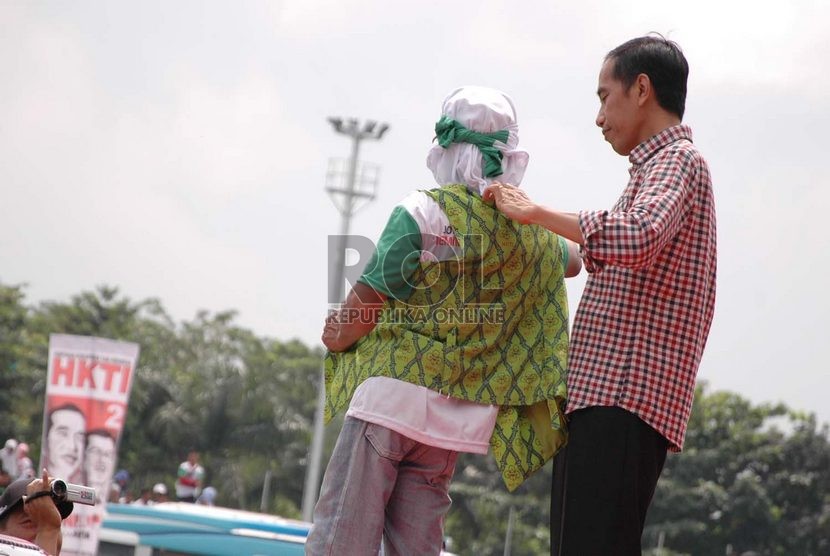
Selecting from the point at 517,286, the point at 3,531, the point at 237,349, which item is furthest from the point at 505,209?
the point at 237,349

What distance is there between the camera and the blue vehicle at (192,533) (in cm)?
866

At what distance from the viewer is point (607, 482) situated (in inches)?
104

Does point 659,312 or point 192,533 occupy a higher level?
point 659,312

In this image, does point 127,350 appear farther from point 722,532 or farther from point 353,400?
point 722,532

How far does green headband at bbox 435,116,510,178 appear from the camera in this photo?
3125 millimetres

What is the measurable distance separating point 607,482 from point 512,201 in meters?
0.69

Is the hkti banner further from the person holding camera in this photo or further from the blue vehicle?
the person holding camera

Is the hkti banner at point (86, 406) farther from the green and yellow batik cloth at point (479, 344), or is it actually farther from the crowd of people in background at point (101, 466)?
the green and yellow batik cloth at point (479, 344)

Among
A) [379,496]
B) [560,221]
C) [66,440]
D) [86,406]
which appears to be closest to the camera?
[560,221]

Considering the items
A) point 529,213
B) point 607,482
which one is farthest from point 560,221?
point 607,482

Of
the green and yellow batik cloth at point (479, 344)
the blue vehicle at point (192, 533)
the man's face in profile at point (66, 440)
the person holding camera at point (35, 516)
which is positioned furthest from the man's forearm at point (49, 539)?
the man's face in profile at point (66, 440)

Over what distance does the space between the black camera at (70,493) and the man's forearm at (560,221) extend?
1330mm

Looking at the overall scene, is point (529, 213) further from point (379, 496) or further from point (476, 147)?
point (379, 496)

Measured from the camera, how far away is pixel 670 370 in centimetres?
270
